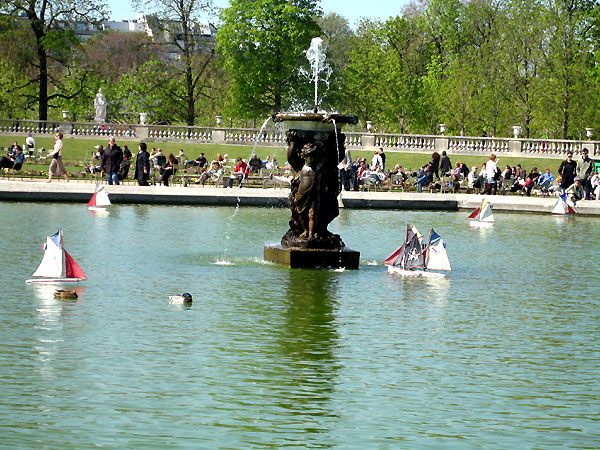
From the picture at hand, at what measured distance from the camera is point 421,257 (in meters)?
18.4

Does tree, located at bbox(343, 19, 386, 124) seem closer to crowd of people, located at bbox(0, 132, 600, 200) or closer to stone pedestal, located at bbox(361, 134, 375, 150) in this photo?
stone pedestal, located at bbox(361, 134, 375, 150)

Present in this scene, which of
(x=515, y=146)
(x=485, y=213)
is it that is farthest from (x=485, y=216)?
(x=515, y=146)

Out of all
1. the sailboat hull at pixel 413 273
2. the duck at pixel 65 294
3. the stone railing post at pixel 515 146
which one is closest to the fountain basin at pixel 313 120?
the sailboat hull at pixel 413 273

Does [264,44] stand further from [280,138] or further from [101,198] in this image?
[101,198]

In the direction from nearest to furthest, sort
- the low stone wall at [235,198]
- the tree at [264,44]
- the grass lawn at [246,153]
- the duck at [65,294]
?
the duck at [65,294], the low stone wall at [235,198], the grass lawn at [246,153], the tree at [264,44]

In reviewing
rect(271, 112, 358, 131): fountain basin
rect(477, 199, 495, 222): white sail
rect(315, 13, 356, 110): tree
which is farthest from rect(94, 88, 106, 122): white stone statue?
rect(271, 112, 358, 131): fountain basin

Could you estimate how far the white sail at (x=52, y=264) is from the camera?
52.4 ft

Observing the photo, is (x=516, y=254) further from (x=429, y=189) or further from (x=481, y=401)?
(x=429, y=189)

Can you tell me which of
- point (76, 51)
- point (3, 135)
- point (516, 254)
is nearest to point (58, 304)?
point (516, 254)

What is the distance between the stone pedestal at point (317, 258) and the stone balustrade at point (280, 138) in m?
41.6

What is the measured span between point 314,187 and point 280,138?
4326 cm

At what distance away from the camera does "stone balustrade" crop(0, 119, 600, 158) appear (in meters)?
60.2

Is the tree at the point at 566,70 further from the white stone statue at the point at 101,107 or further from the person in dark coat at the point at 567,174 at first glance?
the person in dark coat at the point at 567,174

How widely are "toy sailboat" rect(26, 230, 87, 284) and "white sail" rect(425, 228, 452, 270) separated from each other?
551 centimetres
